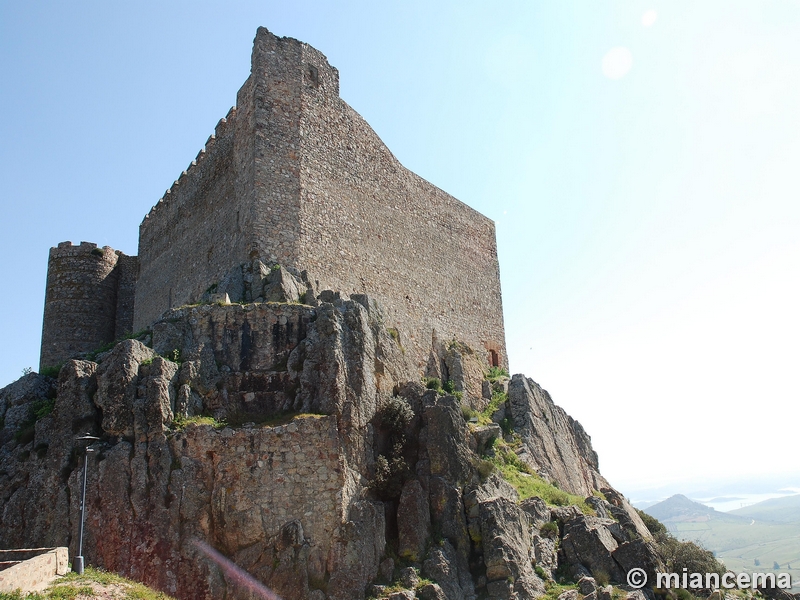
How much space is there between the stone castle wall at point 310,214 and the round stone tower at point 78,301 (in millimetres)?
3167

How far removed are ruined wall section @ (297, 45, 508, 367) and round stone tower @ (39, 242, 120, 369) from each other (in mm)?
15506

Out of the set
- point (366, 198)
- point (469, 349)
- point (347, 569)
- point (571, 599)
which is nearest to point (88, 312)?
point (366, 198)

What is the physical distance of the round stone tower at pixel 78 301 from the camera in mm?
33094

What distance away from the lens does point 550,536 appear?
19.3 m

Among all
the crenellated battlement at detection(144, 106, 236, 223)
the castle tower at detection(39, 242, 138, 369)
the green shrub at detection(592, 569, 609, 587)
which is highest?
the crenellated battlement at detection(144, 106, 236, 223)

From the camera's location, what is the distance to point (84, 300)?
33.9 m

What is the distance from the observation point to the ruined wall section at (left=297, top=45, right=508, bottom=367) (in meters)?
24.3

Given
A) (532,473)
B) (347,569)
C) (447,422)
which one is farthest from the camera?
(532,473)

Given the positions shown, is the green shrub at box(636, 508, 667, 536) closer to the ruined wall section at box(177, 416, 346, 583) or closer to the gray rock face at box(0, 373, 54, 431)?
the ruined wall section at box(177, 416, 346, 583)

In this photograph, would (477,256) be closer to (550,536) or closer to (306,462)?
(550,536)

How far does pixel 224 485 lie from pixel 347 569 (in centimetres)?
344

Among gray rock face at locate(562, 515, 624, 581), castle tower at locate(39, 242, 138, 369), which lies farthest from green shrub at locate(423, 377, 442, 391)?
castle tower at locate(39, 242, 138, 369)

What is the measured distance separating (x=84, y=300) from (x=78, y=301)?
278 millimetres

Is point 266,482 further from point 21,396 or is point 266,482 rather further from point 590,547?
point 590,547
